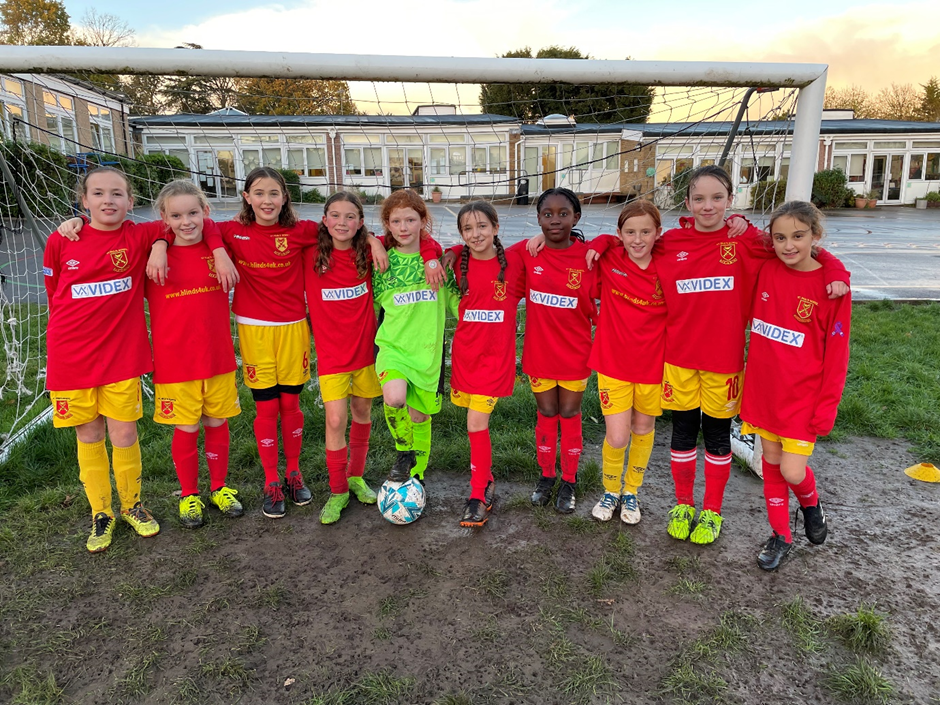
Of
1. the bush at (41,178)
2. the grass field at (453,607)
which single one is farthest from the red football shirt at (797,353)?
the bush at (41,178)

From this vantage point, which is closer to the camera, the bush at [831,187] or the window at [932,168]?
the bush at [831,187]

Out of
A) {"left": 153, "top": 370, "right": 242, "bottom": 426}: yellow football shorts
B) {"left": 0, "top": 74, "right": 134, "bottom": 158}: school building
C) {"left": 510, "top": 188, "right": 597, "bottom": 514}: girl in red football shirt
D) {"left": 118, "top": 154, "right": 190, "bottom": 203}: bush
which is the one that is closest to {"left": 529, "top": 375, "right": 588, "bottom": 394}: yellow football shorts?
{"left": 510, "top": 188, "right": 597, "bottom": 514}: girl in red football shirt

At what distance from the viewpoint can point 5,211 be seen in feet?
17.4

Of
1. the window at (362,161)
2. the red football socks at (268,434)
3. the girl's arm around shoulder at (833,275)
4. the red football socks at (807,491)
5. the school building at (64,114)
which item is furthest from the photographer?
the window at (362,161)

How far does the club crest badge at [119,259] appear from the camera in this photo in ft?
9.86

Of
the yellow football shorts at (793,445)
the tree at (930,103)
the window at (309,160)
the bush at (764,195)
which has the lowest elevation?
the yellow football shorts at (793,445)

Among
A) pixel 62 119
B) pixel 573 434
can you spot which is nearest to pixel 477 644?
pixel 573 434

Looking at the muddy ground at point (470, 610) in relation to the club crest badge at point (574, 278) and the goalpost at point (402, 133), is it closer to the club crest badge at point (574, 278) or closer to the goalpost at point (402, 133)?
the club crest badge at point (574, 278)

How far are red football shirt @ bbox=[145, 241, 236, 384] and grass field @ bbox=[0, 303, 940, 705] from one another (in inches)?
34.5

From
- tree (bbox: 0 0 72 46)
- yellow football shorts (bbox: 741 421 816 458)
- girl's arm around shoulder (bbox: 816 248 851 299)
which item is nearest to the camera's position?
girl's arm around shoulder (bbox: 816 248 851 299)

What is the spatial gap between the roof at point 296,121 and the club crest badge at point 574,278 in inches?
90.4

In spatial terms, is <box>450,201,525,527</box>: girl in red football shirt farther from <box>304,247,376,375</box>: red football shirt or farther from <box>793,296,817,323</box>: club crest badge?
<box>793,296,817,323</box>: club crest badge

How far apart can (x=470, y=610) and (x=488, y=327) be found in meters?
1.40

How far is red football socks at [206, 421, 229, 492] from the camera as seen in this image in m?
3.39
